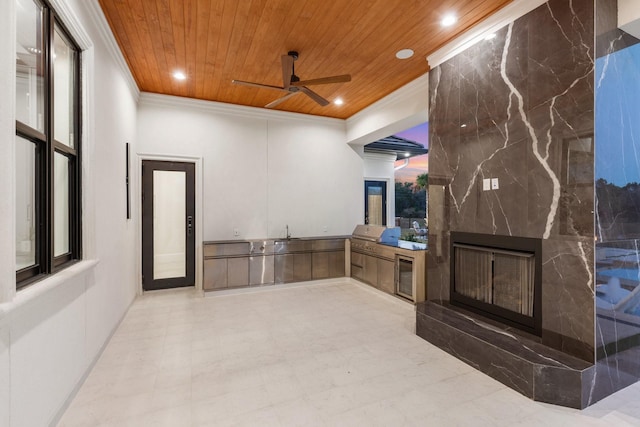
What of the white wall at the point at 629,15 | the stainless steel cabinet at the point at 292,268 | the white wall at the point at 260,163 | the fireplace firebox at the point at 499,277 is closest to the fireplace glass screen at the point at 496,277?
the fireplace firebox at the point at 499,277

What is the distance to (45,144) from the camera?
1.97m

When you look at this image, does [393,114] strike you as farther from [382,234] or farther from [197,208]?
[197,208]

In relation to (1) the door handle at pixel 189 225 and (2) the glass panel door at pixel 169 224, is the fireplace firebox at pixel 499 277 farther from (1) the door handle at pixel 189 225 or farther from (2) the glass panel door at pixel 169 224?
(2) the glass panel door at pixel 169 224

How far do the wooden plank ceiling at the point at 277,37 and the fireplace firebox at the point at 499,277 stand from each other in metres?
2.15

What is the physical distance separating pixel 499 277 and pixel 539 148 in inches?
47.6

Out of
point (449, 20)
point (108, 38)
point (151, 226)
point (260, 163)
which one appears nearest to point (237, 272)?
point (151, 226)

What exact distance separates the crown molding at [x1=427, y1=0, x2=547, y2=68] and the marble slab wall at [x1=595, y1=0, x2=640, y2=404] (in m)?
0.57

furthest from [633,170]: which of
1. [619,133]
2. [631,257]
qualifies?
[631,257]

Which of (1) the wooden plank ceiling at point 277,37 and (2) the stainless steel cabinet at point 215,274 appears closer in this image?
(1) the wooden plank ceiling at point 277,37

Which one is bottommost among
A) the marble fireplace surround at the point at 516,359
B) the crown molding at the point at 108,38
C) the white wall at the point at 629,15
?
the marble fireplace surround at the point at 516,359

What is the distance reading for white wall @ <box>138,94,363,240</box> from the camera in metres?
5.02

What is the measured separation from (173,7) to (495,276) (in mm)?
3887

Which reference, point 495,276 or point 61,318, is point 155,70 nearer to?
point 61,318

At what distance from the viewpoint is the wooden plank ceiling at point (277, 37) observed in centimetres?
278
